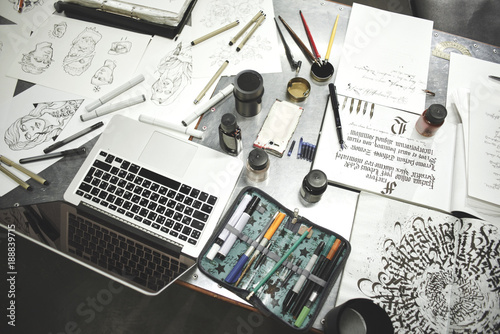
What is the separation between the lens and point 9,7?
1.13 meters

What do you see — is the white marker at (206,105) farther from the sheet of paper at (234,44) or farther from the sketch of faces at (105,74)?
the sketch of faces at (105,74)

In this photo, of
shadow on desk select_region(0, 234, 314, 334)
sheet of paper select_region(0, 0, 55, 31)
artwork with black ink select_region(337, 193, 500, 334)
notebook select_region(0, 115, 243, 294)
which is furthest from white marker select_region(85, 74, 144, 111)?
shadow on desk select_region(0, 234, 314, 334)

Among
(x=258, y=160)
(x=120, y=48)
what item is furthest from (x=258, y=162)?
(x=120, y=48)

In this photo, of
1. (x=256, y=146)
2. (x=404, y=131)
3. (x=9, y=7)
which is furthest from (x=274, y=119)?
(x=9, y=7)

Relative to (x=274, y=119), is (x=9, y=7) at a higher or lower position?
higher

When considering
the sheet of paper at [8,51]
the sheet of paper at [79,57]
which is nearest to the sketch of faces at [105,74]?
the sheet of paper at [79,57]

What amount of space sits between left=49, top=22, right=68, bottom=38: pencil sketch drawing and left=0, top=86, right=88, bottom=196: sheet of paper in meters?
0.20

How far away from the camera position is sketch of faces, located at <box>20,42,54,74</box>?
103cm

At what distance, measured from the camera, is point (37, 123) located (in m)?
0.97

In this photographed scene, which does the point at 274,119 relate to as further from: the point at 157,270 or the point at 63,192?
the point at 63,192

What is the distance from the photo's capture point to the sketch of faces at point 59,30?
3.53 ft

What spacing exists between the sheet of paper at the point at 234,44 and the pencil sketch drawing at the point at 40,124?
41cm

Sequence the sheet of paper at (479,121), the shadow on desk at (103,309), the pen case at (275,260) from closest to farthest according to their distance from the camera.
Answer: the pen case at (275,260), the sheet of paper at (479,121), the shadow on desk at (103,309)

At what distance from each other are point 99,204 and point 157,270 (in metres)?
0.24
